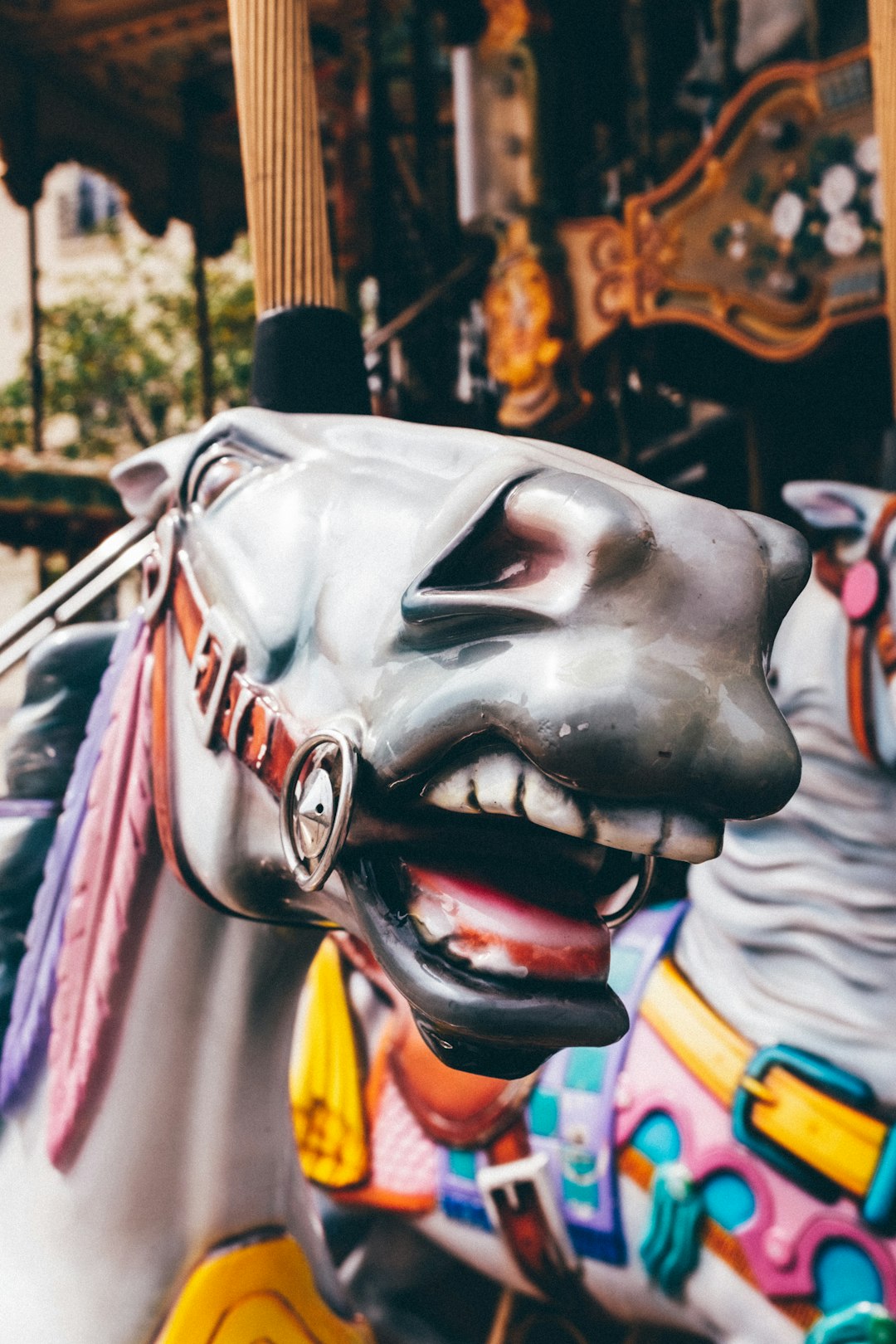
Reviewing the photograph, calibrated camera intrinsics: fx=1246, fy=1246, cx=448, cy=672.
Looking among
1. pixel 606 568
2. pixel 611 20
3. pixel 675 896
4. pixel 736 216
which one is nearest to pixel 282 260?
pixel 606 568

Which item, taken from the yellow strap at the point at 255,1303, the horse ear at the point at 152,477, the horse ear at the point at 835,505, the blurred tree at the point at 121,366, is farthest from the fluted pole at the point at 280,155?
the blurred tree at the point at 121,366

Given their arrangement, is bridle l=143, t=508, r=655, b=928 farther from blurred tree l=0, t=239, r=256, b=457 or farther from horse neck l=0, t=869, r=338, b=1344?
blurred tree l=0, t=239, r=256, b=457

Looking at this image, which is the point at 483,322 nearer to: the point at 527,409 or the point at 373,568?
the point at 527,409

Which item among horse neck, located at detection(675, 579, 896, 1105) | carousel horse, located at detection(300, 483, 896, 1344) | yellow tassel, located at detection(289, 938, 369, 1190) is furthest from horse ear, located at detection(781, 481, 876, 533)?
yellow tassel, located at detection(289, 938, 369, 1190)

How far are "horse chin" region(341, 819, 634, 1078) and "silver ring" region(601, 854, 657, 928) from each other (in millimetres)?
56

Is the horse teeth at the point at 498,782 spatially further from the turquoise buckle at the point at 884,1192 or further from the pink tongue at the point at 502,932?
the turquoise buckle at the point at 884,1192

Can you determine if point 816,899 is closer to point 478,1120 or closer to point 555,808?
point 478,1120

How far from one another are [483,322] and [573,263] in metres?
0.44

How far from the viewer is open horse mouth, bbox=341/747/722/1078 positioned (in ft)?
2.03

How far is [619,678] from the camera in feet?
1.93

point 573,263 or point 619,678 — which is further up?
point 573,263

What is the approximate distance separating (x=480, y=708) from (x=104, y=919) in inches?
18.2

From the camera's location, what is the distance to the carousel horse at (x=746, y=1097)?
5.68ft

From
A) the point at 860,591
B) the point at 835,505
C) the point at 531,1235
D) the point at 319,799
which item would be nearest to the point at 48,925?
the point at 319,799
